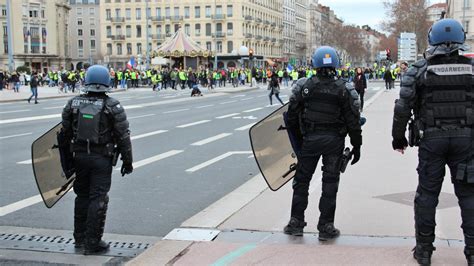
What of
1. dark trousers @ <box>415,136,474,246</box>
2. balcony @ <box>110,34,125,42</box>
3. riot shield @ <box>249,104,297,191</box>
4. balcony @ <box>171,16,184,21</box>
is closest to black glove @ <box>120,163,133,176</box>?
riot shield @ <box>249,104,297,191</box>

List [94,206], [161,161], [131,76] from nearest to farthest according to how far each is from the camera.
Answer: [94,206]
[161,161]
[131,76]

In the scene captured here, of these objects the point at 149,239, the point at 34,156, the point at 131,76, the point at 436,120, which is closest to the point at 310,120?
the point at 436,120

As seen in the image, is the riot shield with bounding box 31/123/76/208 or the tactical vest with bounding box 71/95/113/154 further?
the riot shield with bounding box 31/123/76/208

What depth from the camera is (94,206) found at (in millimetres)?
5145

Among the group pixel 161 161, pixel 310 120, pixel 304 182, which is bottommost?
pixel 161 161

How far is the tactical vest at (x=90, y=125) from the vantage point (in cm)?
506

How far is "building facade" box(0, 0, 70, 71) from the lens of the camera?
102625 mm

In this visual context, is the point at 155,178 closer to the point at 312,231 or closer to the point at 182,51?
the point at 312,231

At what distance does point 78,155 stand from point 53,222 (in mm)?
1600

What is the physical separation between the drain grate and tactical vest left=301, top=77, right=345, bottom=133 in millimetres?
1981

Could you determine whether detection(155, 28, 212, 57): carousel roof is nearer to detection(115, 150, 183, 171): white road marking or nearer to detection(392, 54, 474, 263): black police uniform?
detection(115, 150, 183, 171): white road marking

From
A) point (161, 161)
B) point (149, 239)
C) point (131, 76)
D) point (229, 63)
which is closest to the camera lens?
point (149, 239)

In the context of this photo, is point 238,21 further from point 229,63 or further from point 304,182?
point 304,182

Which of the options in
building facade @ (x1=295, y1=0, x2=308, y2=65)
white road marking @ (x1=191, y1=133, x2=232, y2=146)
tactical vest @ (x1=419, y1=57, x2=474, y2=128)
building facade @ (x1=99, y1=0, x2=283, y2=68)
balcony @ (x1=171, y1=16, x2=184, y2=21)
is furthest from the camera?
building facade @ (x1=295, y1=0, x2=308, y2=65)
